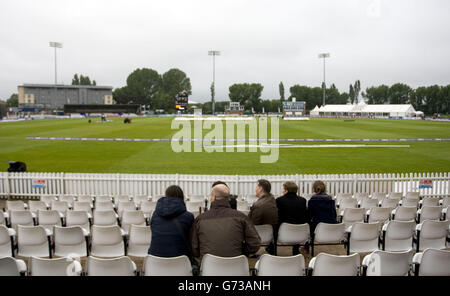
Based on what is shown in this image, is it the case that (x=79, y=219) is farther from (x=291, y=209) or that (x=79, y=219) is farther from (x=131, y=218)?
(x=291, y=209)

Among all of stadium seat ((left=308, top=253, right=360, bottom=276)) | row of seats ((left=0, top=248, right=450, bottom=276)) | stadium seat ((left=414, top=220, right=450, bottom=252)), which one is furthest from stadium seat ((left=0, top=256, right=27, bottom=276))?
stadium seat ((left=414, top=220, right=450, bottom=252))

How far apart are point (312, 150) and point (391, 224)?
67.4 feet

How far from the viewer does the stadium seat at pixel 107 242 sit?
5.79 metres

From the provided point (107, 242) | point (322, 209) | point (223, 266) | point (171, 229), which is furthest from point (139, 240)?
point (322, 209)

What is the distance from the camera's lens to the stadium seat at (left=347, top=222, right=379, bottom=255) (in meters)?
6.00

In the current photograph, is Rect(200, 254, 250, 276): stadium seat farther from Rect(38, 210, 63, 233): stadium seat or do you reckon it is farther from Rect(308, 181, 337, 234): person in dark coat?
Rect(38, 210, 63, 233): stadium seat

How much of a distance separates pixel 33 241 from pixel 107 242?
1.24 metres

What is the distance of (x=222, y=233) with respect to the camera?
461 cm

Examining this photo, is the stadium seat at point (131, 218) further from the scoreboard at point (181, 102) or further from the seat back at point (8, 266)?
the scoreboard at point (181, 102)

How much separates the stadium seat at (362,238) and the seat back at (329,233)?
182 millimetres

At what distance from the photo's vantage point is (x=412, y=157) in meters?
23.2
